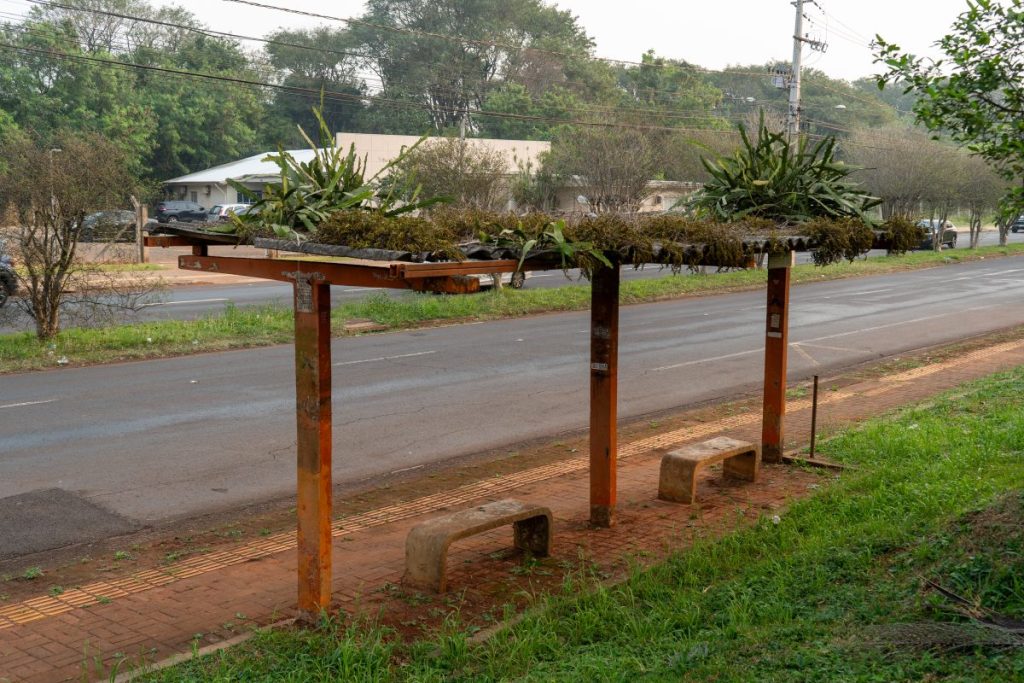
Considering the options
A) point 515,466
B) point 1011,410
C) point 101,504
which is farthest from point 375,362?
point 1011,410

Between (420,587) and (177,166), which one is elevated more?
(177,166)

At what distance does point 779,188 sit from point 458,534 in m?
4.33

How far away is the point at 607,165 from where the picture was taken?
3034 centimetres

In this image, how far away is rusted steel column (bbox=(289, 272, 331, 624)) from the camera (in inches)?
225

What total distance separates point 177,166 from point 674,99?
2967cm

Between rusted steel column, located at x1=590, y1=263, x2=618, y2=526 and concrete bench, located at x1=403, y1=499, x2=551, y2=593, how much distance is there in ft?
2.65

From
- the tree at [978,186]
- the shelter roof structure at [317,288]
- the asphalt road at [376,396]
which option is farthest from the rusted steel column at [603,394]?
the tree at [978,186]

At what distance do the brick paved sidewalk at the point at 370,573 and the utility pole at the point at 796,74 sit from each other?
2202 cm

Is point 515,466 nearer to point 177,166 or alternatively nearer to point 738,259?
point 738,259

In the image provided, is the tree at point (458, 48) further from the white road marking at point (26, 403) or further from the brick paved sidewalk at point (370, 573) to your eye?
the brick paved sidewalk at point (370, 573)

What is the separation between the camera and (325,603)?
19.4 ft

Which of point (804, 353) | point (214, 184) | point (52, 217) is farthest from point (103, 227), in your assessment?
point (214, 184)

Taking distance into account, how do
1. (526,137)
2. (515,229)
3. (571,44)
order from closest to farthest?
(515,229)
(526,137)
(571,44)

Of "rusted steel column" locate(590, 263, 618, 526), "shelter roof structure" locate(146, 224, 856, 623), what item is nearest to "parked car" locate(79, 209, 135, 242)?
"rusted steel column" locate(590, 263, 618, 526)
